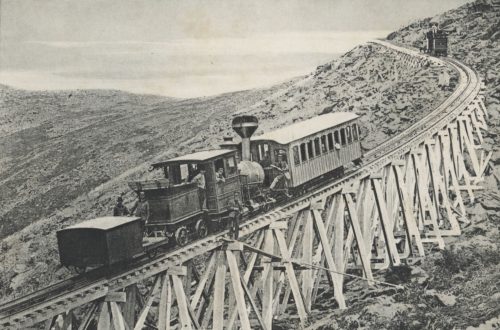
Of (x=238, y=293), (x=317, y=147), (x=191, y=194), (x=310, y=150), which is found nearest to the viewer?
(x=238, y=293)

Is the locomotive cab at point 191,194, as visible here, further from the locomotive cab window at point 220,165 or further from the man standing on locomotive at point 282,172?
the man standing on locomotive at point 282,172

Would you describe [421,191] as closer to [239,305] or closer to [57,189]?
[239,305]

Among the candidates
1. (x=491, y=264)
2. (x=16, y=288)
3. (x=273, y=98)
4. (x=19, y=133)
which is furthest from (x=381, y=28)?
(x=19, y=133)

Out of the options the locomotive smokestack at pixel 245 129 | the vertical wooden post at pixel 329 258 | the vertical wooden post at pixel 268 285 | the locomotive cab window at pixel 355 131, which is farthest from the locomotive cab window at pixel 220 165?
the locomotive cab window at pixel 355 131

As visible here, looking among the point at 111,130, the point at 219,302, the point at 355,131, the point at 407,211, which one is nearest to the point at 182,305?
the point at 219,302

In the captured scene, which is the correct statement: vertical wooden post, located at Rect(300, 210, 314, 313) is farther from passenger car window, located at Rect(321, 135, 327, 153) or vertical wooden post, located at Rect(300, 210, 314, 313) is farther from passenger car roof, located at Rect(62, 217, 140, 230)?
passenger car roof, located at Rect(62, 217, 140, 230)

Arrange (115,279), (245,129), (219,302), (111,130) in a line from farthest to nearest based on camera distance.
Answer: (111,130), (245,129), (219,302), (115,279)

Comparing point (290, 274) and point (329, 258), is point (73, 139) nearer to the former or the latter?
point (329, 258)
